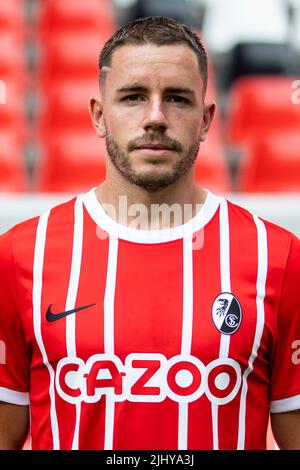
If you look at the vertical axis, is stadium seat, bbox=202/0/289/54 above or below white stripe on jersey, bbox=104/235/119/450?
above

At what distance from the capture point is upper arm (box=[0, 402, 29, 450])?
1709mm

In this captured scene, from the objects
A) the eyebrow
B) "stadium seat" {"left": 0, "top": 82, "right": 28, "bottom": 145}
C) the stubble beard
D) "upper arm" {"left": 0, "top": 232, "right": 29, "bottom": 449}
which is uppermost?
"stadium seat" {"left": 0, "top": 82, "right": 28, "bottom": 145}

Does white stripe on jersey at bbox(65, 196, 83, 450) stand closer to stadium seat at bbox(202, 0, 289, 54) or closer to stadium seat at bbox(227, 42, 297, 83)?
stadium seat at bbox(227, 42, 297, 83)

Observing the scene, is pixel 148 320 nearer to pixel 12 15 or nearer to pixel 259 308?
pixel 259 308

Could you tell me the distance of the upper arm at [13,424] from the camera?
1.71 m

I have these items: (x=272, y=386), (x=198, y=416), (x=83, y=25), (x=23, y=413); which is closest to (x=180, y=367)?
(x=198, y=416)

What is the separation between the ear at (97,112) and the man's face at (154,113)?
0.15 ft

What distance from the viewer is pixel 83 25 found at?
19.0 ft

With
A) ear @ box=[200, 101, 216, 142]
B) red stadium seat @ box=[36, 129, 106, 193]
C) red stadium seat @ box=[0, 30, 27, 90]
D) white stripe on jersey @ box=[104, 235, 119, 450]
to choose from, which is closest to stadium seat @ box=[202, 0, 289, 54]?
red stadium seat @ box=[0, 30, 27, 90]

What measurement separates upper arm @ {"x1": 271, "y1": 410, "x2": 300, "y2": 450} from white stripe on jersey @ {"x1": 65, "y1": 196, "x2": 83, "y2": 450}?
1.25 ft

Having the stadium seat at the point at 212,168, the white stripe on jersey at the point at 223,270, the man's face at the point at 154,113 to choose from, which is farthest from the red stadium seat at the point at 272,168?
the man's face at the point at 154,113

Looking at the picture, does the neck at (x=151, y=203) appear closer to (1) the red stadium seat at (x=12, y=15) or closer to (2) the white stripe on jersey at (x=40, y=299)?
(2) the white stripe on jersey at (x=40, y=299)

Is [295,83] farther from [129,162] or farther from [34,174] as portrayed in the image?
[129,162]

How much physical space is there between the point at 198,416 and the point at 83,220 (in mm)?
434
